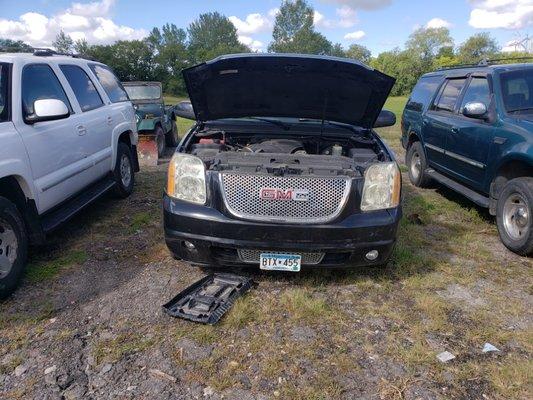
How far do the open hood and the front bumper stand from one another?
1339 millimetres

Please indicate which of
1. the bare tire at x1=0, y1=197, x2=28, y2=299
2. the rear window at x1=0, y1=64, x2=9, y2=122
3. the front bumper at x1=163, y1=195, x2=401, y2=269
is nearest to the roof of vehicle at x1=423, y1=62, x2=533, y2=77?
the front bumper at x1=163, y1=195, x2=401, y2=269

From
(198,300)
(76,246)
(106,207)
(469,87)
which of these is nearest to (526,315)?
(198,300)

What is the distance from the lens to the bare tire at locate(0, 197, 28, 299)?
3199 millimetres

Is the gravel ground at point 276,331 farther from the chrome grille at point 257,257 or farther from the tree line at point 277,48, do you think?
the tree line at point 277,48

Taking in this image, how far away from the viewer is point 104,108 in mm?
5434

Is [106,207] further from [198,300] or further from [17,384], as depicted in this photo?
[17,384]

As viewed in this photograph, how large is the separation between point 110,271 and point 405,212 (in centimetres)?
377

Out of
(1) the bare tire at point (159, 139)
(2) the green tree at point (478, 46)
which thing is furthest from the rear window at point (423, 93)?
(2) the green tree at point (478, 46)

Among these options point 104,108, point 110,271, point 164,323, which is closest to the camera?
point 164,323

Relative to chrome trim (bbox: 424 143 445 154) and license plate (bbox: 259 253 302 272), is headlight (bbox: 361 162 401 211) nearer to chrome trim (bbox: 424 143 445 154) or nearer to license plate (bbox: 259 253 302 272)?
license plate (bbox: 259 253 302 272)

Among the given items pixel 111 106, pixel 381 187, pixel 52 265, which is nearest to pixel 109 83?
pixel 111 106

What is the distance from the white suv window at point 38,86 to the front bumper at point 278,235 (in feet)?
5.29

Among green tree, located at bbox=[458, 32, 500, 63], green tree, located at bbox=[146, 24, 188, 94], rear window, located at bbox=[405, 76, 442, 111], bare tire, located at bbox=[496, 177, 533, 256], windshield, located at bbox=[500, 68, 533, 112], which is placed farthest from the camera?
green tree, located at bbox=[458, 32, 500, 63]

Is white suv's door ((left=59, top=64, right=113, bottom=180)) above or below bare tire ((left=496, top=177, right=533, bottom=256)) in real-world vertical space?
above
